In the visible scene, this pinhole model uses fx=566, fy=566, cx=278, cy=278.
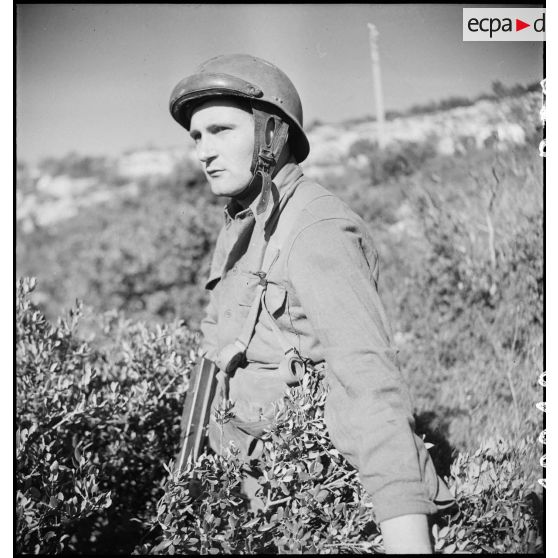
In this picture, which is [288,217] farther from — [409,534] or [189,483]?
[409,534]

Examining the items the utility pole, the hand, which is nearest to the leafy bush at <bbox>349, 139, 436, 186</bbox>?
the utility pole

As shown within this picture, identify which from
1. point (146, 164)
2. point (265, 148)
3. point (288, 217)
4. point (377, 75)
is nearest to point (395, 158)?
point (377, 75)

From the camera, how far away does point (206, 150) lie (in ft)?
8.18

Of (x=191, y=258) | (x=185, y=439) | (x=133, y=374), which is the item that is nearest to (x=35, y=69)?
(x=133, y=374)

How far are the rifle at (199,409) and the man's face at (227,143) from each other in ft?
2.91

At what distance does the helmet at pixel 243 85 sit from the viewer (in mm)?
2414

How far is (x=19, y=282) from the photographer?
125 inches

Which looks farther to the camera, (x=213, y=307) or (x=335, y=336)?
(x=213, y=307)

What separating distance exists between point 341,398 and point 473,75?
3530 millimetres

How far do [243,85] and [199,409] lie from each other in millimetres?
1504

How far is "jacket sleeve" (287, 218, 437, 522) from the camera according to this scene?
1.70 m

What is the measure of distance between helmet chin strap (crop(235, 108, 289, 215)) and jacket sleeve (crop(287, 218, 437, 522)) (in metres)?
0.36

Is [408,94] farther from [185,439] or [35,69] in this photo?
[185,439]

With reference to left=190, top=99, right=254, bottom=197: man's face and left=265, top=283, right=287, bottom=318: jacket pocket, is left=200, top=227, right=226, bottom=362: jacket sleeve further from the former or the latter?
left=265, top=283, right=287, bottom=318: jacket pocket
